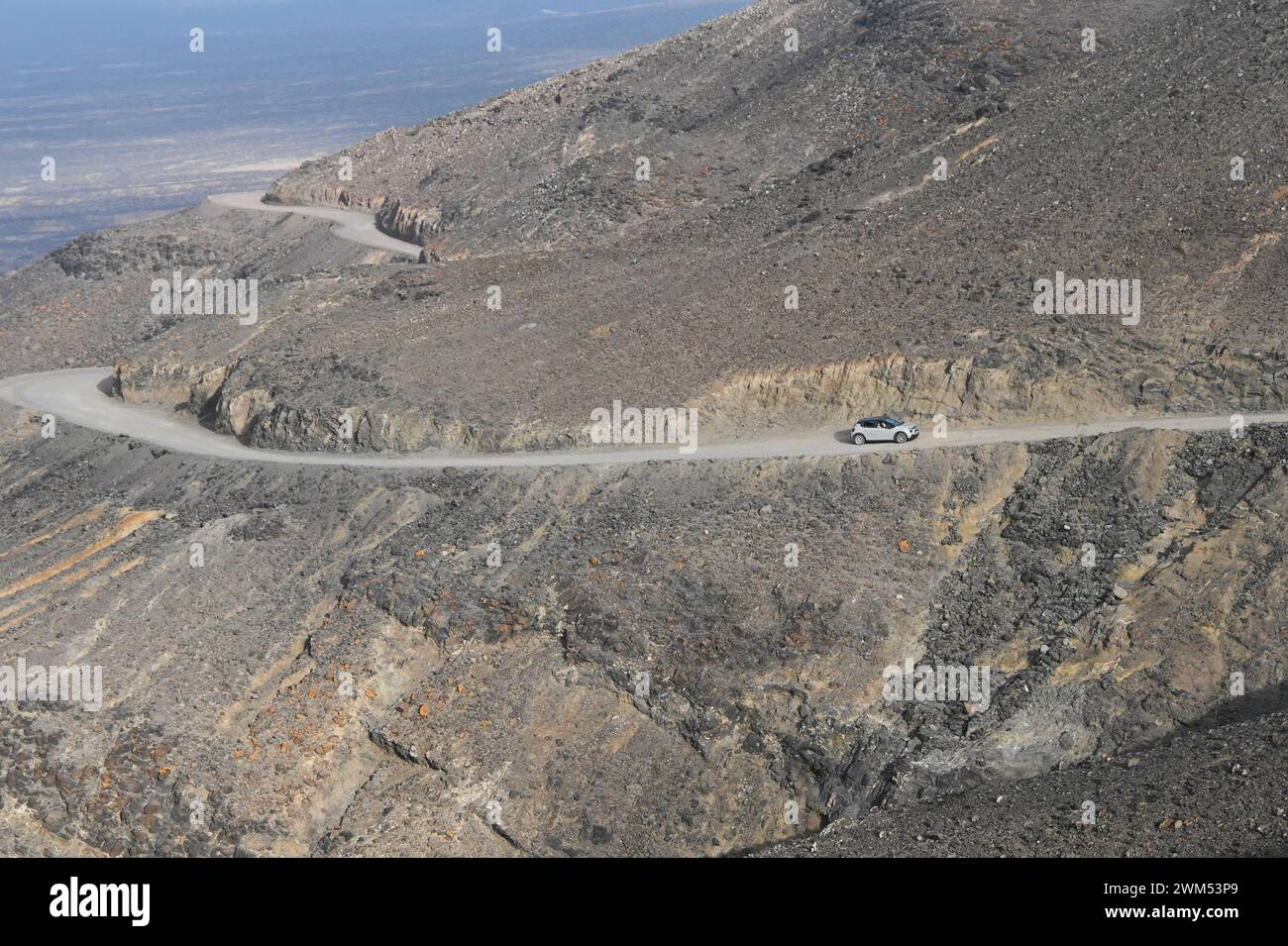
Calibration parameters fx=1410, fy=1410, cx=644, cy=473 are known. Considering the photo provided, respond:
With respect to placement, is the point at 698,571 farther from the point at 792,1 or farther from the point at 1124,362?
the point at 792,1

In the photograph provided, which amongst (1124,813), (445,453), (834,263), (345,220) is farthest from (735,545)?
(345,220)

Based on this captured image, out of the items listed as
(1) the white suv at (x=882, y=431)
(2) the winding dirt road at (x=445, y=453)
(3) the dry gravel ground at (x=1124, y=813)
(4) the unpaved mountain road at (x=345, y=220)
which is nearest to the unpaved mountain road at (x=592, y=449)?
(2) the winding dirt road at (x=445, y=453)

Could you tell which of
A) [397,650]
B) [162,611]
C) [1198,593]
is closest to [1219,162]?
[1198,593]

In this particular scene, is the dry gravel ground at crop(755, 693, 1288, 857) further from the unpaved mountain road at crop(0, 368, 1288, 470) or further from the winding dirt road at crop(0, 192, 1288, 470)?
the winding dirt road at crop(0, 192, 1288, 470)

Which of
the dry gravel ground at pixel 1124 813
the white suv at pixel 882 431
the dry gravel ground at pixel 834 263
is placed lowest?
the dry gravel ground at pixel 1124 813

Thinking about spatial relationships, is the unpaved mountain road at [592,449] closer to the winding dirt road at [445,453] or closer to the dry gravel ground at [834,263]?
the winding dirt road at [445,453]

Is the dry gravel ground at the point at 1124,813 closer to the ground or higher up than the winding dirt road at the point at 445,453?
closer to the ground

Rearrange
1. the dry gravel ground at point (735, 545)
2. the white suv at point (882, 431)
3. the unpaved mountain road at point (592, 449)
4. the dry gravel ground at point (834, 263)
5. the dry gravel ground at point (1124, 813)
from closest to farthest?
1. the dry gravel ground at point (1124, 813)
2. the dry gravel ground at point (735, 545)
3. the unpaved mountain road at point (592, 449)
4. the white suv at point (882, 431)
5. the dry gravel ground at point (834, 263)
